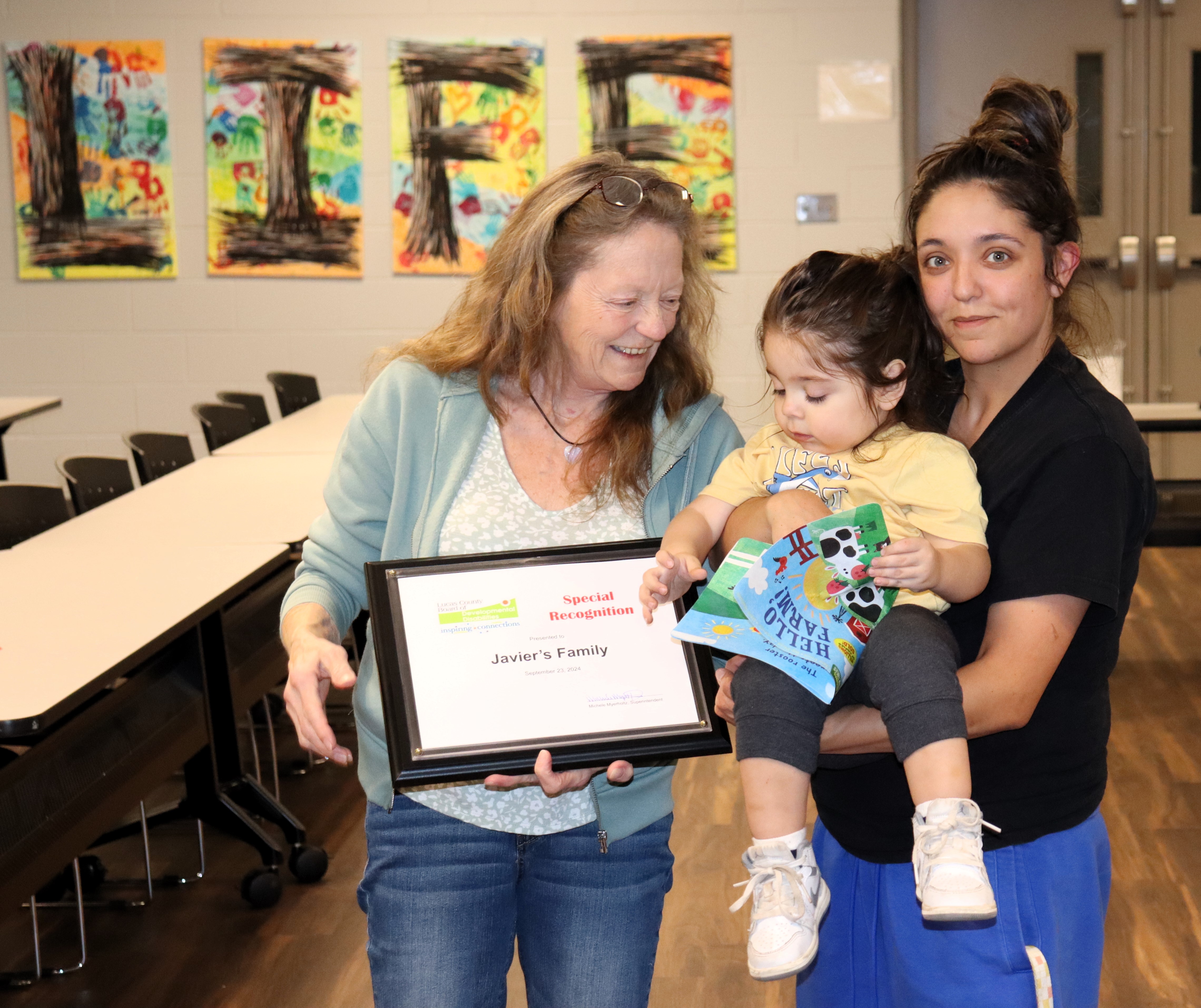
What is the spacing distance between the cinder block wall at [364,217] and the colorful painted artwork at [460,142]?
0.07 m

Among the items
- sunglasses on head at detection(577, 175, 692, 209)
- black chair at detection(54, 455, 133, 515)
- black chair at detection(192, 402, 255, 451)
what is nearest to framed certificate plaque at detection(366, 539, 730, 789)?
sunglasses on head at detection(577, 175, 692, 209)

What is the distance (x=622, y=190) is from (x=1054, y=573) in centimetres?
69

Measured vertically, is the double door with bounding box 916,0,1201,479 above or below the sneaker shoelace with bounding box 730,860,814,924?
above

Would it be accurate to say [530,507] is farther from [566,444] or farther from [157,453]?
[157,453]

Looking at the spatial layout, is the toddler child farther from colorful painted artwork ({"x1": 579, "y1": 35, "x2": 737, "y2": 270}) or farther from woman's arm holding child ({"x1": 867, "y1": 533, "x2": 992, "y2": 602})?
colorful painted artwork ({"x1": 579, "y1": 35, "x2": 737, "y2": 270})

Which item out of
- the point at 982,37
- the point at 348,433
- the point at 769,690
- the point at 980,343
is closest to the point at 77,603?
the point at 348,433

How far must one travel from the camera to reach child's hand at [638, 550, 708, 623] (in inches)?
59.9

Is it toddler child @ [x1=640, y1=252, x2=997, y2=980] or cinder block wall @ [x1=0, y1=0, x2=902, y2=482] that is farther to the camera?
cinder block wall @ [x1=0, y1=0, x2=902, y2=482]

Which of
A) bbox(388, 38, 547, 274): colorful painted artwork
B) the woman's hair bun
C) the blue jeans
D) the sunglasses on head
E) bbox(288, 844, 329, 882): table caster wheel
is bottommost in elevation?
bbox(288, 844, 329, 882): table caster wheel

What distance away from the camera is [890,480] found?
153 centimetres

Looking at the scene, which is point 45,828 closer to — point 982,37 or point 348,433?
point 348,433

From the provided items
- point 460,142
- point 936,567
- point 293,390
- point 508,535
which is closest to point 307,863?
point 508,535

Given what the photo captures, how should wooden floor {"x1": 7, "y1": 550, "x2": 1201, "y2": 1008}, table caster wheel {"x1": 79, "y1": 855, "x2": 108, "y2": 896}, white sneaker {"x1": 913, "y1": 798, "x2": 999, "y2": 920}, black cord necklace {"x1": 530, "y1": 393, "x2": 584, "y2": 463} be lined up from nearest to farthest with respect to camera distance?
white sneaker {"x1": 913, "y1": 798, "x2": 999, "y2": 920} < black cord necklace {"x1": 530, "y1": 393, "x2": 584, "y2": 463} < wooden floor {"x1": 7, "y1": 550, "x2": 1201, "y2": 1008} < table caster wheel {"x1": 79, "y1": 855, "x2": 108, "y2": 896}

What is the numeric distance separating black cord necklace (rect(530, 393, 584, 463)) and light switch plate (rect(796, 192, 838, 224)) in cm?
514
